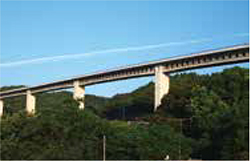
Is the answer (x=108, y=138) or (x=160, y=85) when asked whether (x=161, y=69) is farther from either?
(x=108, y=138)

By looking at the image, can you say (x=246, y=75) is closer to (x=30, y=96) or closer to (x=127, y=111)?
(x=127, y=111)

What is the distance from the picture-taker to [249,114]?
21.5 m

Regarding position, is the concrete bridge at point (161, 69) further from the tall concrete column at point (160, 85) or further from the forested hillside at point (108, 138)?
the forested hillside at point (108, 138)

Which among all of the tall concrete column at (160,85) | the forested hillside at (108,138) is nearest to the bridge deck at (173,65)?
the tall concrete column at (160,85)

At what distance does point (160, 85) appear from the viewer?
1768 inches

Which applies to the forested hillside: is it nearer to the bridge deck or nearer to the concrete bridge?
the concrete bridge

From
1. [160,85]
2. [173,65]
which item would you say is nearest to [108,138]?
[160,85]

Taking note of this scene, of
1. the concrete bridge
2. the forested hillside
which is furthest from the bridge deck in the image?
the forested hillside

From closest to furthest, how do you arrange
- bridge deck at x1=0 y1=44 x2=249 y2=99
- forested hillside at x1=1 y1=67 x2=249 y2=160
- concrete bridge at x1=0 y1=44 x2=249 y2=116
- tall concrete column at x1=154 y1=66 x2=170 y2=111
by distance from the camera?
forested hillside at x1=1 y1=67 x2=249 y2=160 < bridge deck at x1=0 y1=44 x2=249 y2=99 < concrete bridge at x1=0 y1=44 x2=249 y2=116 < tall concrete column at x1=154 y1=66 x2=170 y2=111

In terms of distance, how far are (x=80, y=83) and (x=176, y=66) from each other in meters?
16.0

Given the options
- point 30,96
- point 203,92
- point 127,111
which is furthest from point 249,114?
point 30,96

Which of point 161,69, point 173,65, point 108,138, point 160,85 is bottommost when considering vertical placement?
point 108,138

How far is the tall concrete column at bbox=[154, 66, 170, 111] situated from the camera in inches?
1768

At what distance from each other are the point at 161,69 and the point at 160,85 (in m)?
1.67
